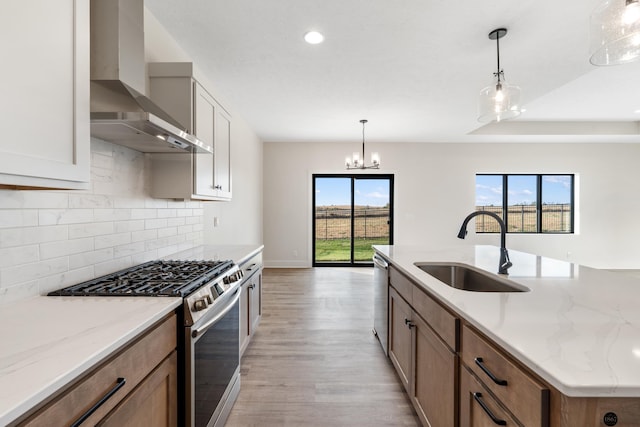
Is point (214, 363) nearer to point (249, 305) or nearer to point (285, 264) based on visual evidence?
point (249, 305)

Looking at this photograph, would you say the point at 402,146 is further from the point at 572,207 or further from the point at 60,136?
the point at 60,136

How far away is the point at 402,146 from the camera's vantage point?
21.0 ft

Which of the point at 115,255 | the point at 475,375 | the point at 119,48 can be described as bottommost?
the point at 475,375

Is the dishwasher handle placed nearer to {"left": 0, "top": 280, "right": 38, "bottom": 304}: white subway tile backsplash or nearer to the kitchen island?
the kitchen island

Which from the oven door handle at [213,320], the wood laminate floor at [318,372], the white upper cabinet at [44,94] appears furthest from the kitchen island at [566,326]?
the white upper cabinet at [44,94]

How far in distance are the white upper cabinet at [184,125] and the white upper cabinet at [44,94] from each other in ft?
3.08

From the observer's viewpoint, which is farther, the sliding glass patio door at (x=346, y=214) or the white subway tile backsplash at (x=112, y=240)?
the sliding glass patio door at (x=346, y=214)

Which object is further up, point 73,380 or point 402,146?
point 402,146

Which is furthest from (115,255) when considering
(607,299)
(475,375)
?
(607,299)

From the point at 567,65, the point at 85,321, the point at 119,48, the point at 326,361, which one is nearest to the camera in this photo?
the point at 85,321

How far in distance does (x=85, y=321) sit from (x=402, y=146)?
20.4ft

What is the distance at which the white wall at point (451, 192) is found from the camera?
6.23 meters

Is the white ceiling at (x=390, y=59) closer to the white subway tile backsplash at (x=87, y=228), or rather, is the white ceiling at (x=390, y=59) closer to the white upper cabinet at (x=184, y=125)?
the white upper cabinet at (x=184, y=125)

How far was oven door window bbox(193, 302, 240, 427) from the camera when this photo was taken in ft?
4.46
